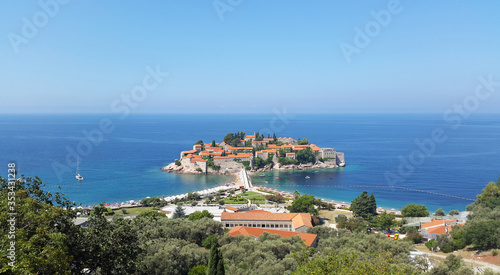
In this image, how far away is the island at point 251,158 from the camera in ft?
164

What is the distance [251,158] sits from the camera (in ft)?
170

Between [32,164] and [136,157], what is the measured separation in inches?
634

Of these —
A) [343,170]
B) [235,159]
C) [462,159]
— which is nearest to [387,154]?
[462,159]

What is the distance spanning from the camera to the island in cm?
5012

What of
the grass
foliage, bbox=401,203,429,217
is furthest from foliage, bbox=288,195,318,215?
foliage, bbox=401,203,429,217

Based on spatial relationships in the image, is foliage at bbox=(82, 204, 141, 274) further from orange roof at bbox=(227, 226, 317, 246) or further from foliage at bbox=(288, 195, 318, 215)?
foliage at bbox=(288, 195, 318, 215)

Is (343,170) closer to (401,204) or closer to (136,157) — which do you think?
(401,204)

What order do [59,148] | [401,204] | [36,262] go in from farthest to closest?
[59,148] → [401,204] → [36,262]

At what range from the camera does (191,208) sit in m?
27.9

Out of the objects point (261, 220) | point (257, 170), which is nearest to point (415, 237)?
point (261, 220)

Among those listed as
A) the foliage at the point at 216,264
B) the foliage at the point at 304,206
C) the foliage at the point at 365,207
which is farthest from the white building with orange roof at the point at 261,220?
the foliage at the point at 216,264

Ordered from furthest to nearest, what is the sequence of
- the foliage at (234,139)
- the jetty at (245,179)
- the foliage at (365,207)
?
the foliage at (234,139)
the jetty at (245,179)
the foliage at (365,207)

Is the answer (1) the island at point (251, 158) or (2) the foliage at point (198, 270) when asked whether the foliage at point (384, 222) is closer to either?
(2) the foliage at point (198, 270)

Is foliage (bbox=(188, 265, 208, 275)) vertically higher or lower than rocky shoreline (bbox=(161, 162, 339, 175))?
higher
